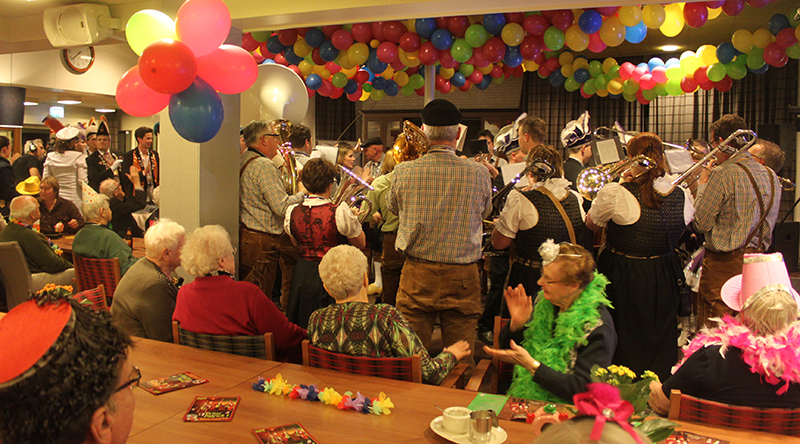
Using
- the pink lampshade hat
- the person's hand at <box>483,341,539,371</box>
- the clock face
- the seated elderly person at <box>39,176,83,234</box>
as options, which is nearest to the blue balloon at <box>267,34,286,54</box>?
the seated elderly person at <box>39,176,83,234</box>

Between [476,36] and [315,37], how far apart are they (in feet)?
5.20

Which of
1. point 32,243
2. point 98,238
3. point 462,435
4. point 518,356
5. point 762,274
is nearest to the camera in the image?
point 462,435

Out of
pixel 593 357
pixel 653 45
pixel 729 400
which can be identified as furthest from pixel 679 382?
pixel 653 45

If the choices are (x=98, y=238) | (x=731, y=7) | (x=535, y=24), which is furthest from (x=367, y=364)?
(x=731, y=7)

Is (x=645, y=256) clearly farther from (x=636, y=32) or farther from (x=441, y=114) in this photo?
(x=636, y=32)

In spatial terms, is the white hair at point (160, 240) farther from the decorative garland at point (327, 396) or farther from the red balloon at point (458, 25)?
the red balloon at point (458, 25)

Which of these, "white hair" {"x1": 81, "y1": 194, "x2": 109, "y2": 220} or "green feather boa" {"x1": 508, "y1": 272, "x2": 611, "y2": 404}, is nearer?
"green feather boa" {"x1": 508, "y1": 272, "x2": 611, "y2": 404}

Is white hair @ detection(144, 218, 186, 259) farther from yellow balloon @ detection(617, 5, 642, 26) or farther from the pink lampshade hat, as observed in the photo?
yellow balloon @ detection(617, 5, 642, 26)

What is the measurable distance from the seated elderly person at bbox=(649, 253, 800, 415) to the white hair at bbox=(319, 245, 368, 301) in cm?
113

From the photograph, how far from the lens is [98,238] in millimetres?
3789

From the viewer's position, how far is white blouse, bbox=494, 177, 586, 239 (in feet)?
10.6

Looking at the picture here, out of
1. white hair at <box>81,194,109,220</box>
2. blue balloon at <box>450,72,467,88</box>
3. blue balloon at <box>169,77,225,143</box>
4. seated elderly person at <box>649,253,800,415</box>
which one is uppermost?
blue balloon at <box>450,72,467,88</box>

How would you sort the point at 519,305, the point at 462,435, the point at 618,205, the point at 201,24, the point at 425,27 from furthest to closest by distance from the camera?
the point at 425,27 < the point at 618,205 < the point at 201,24 < the point at 519,305 < the point at 462,435

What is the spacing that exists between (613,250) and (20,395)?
3.03m
